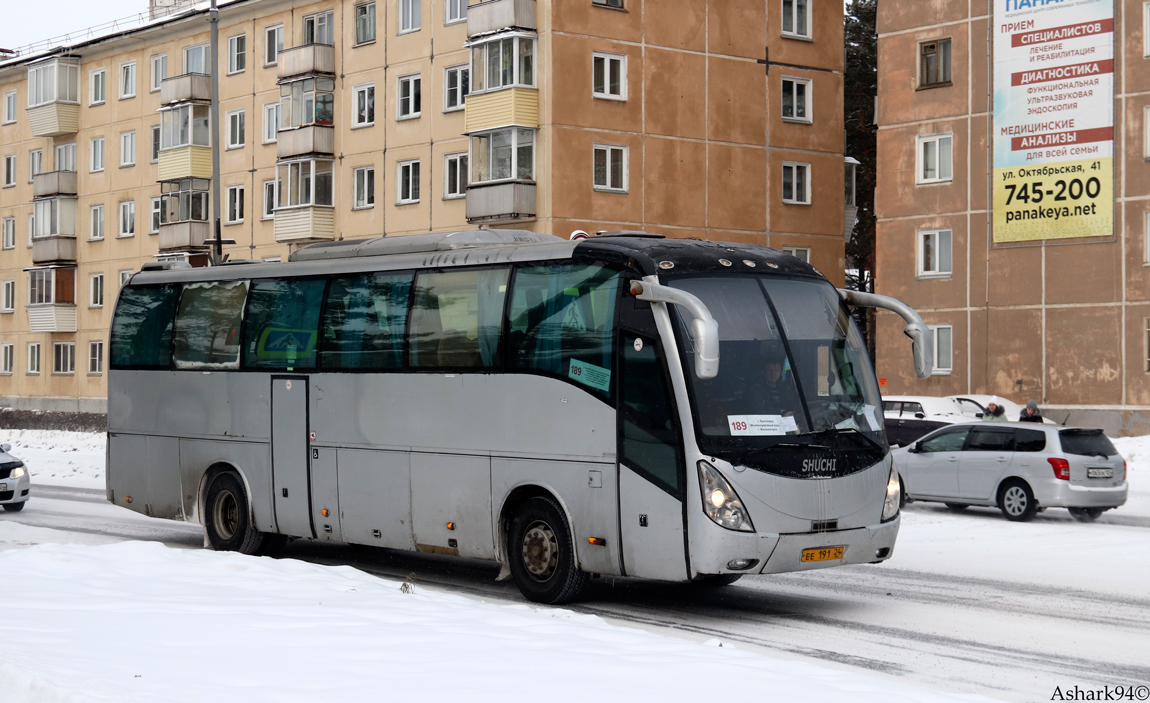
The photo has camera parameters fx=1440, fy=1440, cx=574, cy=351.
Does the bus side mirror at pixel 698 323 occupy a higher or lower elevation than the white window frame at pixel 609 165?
lower

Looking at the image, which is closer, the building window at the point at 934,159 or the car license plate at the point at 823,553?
the car license plate at the point at 823,553

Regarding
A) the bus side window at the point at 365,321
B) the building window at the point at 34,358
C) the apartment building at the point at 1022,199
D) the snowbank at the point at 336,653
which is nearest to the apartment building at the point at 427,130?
the building window at the point at 34,358

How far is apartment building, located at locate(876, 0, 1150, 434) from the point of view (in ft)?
128

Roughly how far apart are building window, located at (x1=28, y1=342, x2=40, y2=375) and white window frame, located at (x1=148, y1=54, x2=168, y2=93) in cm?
1469

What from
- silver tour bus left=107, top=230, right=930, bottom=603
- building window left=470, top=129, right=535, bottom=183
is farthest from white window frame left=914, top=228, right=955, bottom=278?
silver tour bus left=107, top=230, right=930, bottom=603

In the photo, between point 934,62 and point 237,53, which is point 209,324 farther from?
point 237,53

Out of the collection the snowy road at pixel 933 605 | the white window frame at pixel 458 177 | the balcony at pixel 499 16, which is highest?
the balcony at pixel 499 16

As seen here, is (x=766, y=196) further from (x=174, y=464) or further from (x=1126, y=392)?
(x=174, y=464)

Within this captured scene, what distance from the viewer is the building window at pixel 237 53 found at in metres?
56.1

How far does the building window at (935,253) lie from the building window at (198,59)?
1182 inches

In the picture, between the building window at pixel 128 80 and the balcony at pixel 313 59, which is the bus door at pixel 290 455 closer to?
the balcony at pixel 313 59

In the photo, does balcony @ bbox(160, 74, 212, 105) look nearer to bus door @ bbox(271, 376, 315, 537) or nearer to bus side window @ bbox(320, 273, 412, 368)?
bus door @ bbox(271, 376, 315, 537)

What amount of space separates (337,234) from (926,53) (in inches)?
829

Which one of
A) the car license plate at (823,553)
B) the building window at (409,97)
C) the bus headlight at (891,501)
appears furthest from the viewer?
the building window at (409,97)
